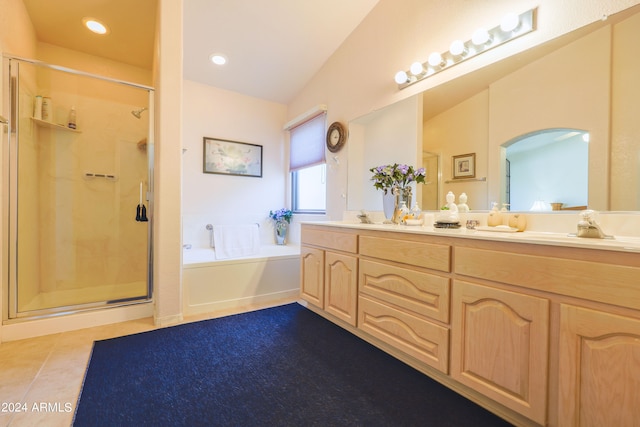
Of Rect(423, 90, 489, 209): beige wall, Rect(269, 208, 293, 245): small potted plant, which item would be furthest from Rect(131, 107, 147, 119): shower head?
Rect(423, 90, 489, 209): beige wall

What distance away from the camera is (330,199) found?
2.99 metres

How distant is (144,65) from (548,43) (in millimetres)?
3544

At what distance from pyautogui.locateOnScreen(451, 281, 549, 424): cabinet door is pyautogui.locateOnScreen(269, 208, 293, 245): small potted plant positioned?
8.70 ft

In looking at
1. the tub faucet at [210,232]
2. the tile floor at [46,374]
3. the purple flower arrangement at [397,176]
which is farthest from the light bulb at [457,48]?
the tub faucet at [210,232]

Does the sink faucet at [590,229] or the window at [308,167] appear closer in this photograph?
the sink faucet at [590,229]

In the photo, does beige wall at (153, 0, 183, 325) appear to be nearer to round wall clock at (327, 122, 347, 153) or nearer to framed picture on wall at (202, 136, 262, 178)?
framed picture on wall at (202, 136, 262, 178)

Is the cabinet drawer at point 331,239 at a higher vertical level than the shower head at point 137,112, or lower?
lower

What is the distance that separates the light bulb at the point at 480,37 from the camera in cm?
164

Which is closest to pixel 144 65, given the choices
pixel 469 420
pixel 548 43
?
pixel 548 43

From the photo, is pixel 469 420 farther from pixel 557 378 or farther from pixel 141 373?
pixel 141 373

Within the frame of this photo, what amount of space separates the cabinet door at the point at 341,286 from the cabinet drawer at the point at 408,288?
0.09 meters

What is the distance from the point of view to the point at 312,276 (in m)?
2.28

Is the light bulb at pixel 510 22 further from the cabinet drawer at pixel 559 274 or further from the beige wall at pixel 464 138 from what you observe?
the cabinet drawer at pixel 559 274

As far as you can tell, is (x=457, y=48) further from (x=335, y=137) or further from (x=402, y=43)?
(x=335, y=137)
